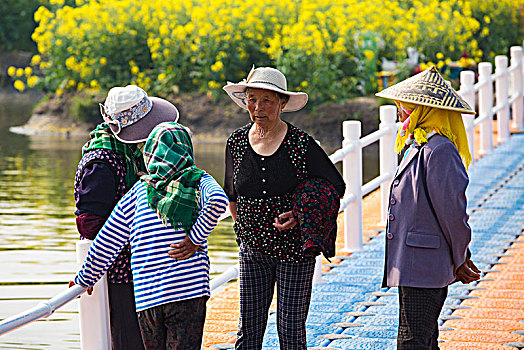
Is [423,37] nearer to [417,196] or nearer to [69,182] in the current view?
[69,182]

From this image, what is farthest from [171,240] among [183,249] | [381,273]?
[381,273]

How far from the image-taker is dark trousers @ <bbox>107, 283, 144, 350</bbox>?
4.20m

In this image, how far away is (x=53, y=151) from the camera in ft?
A: 53.2

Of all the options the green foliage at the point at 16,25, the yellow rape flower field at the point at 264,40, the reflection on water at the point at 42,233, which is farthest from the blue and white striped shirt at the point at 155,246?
the green foliage at the point at 16,25

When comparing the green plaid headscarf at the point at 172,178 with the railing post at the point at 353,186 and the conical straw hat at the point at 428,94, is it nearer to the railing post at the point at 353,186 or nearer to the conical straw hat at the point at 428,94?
the conical straw hat at the point at 428,94

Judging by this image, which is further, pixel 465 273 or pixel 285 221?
pixel 285 221

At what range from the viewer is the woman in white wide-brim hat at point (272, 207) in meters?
4.33

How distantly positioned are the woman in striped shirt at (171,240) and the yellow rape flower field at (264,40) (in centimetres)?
1263

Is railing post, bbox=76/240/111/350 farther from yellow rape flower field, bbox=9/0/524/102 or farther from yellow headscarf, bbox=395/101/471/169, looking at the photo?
yellow rape flower field, bbox=9/0/524/102

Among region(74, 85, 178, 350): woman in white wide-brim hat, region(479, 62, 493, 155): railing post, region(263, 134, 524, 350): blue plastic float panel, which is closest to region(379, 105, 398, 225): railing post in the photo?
region(263, 134, 524, 350): blue plastic float panel

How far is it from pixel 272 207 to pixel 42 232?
639cm

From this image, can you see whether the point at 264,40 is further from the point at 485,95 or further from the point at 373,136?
the point at 373,136

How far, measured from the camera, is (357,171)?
7.70 metres

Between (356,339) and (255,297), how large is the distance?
1.26 metres
